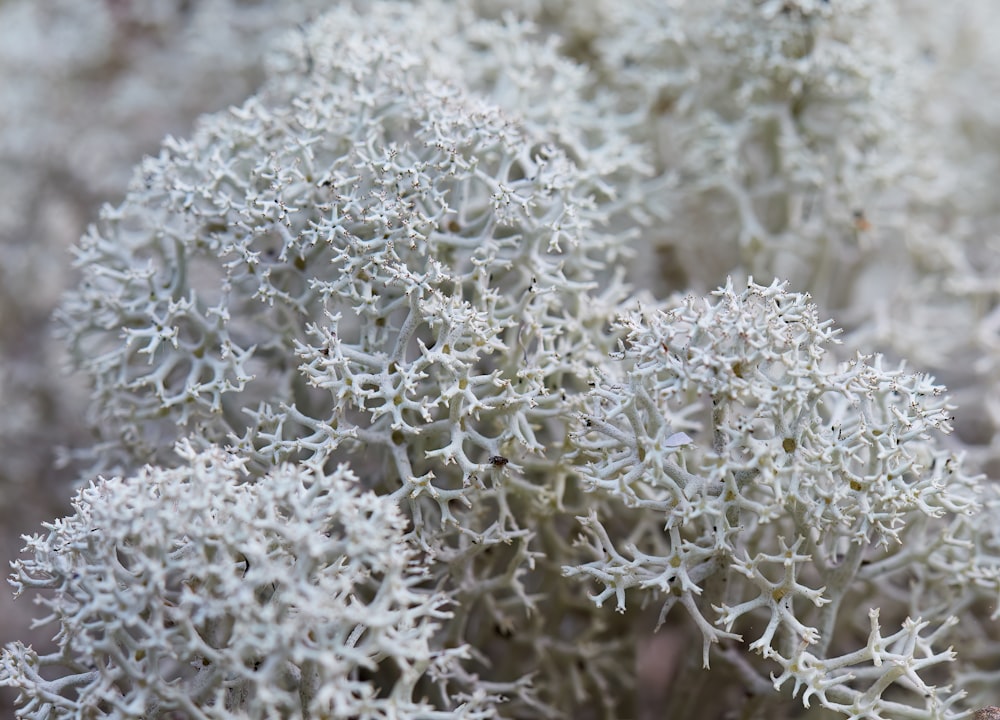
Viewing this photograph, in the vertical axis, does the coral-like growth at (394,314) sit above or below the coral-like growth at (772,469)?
above

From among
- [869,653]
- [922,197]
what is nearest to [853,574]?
[869,653]

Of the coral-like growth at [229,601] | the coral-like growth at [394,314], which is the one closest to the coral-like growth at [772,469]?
the coral-like growth at [394,314]

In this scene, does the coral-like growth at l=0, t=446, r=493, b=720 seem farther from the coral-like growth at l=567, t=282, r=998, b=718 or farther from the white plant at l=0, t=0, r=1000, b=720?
the coral-like growth at l=567, t=282, r=998, b=718

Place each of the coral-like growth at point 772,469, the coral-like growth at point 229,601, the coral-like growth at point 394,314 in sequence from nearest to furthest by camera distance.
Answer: the coral-like growth at point 229,601, the coral-like growth at point 772,469, the coral-like growth at point 394,314

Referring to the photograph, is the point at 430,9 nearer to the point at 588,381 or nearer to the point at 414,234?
the point at 414,234

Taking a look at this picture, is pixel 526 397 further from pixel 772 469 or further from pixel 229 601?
pixel 229 601

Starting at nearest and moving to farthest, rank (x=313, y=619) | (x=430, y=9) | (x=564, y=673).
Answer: (x=313, y=619)
(x=564, y=673)
(x=430, y=9)

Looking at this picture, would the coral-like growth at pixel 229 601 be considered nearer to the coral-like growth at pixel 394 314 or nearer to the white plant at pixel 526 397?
the white plant at pixel 526 397

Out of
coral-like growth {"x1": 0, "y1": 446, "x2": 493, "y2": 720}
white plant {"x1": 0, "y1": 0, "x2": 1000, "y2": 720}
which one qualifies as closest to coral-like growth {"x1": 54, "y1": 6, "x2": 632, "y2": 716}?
white plant {"x1": 0, "y1": 0, "x2": 1000, "y2": 720}
